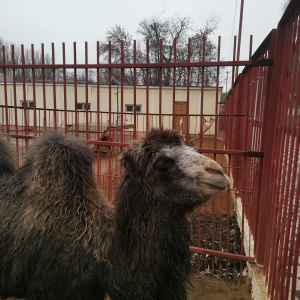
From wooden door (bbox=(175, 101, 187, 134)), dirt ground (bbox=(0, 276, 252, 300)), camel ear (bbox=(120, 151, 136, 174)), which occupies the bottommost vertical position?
dirt ground (bbox=(0, 276, 252, 300))

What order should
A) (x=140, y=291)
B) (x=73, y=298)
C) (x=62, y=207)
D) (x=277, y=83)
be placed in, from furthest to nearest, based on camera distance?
(x=277, y=83), (x=62, y=207), (x=73, y=298), (x=140, y=291)

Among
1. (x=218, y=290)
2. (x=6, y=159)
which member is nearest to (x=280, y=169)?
(x=218, y=290)

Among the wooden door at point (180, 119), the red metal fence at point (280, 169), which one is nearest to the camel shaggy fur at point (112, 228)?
the red metal fence at point (280, 169)

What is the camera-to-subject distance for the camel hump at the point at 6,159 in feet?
10.7

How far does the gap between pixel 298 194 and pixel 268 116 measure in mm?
1322

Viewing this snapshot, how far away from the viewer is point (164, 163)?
213 centimetres

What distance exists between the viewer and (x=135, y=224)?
2.11m

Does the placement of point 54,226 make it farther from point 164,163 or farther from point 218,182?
point 218,182

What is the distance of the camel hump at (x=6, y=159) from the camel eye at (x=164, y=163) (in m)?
1.85

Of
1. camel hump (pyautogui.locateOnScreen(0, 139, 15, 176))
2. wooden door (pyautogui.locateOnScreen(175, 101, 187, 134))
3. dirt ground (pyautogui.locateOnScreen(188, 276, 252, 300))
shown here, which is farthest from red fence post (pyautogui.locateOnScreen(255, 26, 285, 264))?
camel hump (pyautogui.locateOnScreen(0, 139, 15, 176))

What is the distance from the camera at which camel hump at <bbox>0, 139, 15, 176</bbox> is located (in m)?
3.26

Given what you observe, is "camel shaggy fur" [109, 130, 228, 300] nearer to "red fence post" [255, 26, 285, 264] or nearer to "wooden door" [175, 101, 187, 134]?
"red fence post" [255, 26, 285, 264]

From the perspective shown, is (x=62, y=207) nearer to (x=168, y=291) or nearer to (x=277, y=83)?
(x=168, y=291)

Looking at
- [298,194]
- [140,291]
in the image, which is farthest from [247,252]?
[140,291]
